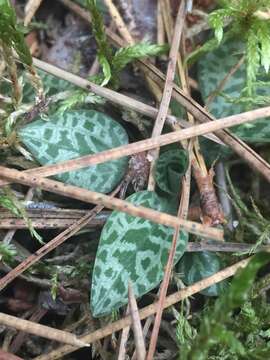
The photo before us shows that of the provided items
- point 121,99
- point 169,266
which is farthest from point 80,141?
point 169,266

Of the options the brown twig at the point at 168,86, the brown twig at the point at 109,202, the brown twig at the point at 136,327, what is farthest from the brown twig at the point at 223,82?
the brown twig at the point at 136,327

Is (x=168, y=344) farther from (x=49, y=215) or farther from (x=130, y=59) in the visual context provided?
(x=130, y=59)

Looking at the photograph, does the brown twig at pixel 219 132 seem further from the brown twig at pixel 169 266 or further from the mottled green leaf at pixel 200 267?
the mottled green leaf at pixel 200 267

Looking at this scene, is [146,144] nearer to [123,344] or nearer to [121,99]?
[121,99]

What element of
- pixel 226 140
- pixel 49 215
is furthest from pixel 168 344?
pixel 226 140

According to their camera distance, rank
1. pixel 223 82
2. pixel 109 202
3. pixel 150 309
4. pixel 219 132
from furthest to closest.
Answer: pixel 223 82 < pixel 219 132 < pixel 150 309 < pixel 109 202

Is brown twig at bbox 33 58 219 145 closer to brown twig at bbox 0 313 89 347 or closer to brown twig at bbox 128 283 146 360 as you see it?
brown twig at bbox 128 283 146 360
